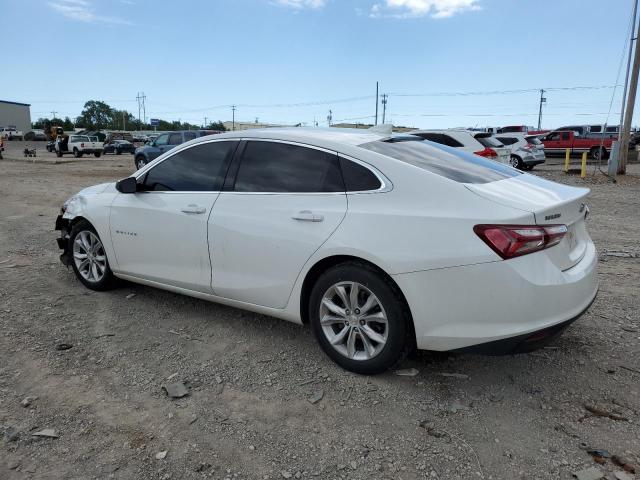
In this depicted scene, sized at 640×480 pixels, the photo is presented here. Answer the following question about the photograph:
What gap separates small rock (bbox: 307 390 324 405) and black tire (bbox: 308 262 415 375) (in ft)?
0.90

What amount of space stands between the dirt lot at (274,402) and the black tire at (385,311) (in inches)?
4.9

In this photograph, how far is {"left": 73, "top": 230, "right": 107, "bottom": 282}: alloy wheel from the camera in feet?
16.0

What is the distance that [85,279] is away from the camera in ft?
16.5

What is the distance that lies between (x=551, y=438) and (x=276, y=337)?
202 cm

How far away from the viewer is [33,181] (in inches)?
658

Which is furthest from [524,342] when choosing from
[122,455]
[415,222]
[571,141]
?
[571,141]

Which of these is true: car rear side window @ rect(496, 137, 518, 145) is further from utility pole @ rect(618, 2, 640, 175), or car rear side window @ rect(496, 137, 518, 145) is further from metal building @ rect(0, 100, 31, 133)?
metal building @ rect(0, 100, 31, 133)

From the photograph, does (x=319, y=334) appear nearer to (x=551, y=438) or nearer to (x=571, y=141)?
(x=551, y=438)

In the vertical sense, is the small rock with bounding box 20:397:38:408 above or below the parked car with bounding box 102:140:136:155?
below

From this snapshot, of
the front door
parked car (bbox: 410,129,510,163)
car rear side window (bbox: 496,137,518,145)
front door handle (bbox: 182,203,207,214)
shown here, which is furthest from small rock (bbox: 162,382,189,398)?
car rear side window (bbox: 496,137,518,145)

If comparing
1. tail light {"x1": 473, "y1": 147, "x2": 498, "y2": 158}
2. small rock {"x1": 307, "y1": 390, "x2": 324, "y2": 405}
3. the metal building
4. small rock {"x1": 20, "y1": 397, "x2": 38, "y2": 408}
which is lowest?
small rock {"x1": 20, "y1": 397, "x2": 38, "y2": 408}

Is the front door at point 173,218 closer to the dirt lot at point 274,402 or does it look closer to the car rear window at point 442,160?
the dirt lot at point 274,402

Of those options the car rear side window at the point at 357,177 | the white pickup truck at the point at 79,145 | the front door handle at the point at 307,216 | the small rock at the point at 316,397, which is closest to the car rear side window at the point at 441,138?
the car rear side window at the point at 357,177

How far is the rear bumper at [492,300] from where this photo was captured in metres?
2.72
